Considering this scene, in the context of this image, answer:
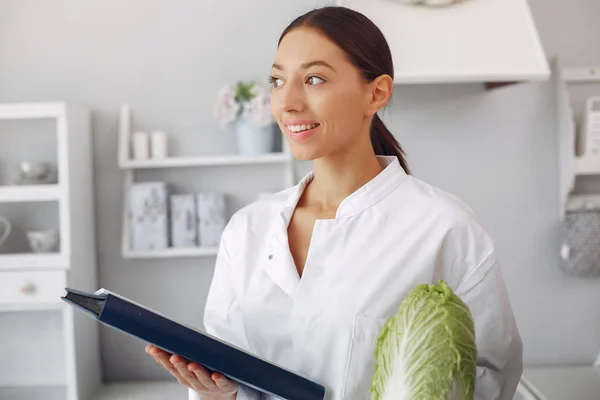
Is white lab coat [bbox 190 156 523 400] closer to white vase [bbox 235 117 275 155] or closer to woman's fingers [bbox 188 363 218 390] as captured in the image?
woman's fingers [bbox 188 363 218 390]

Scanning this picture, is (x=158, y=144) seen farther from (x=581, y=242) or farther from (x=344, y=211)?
(x=581, y=242)

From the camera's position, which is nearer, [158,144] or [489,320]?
[489,320]

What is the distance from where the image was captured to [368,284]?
1.00 meters

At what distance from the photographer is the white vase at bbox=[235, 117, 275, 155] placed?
7.18 ft

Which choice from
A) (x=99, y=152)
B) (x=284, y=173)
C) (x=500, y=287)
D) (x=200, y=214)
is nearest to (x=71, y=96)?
(x=99, y=152)

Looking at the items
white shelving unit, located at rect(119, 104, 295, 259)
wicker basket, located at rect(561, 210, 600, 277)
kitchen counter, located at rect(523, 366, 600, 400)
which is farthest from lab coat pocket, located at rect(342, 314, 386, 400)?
wicker basket, located at rect(561, 210, 600, 277)

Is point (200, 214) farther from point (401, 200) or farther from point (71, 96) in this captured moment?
point (401, 200)

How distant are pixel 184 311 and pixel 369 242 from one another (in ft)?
4.70

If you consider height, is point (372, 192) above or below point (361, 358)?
above

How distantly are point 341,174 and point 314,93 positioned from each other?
17 centimetres

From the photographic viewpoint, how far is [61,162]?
202 cm

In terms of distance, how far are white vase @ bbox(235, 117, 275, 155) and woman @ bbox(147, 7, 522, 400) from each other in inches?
43.6

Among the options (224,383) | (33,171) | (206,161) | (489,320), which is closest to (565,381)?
(489,320)

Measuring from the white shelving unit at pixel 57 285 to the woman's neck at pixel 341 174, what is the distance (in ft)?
3.82
